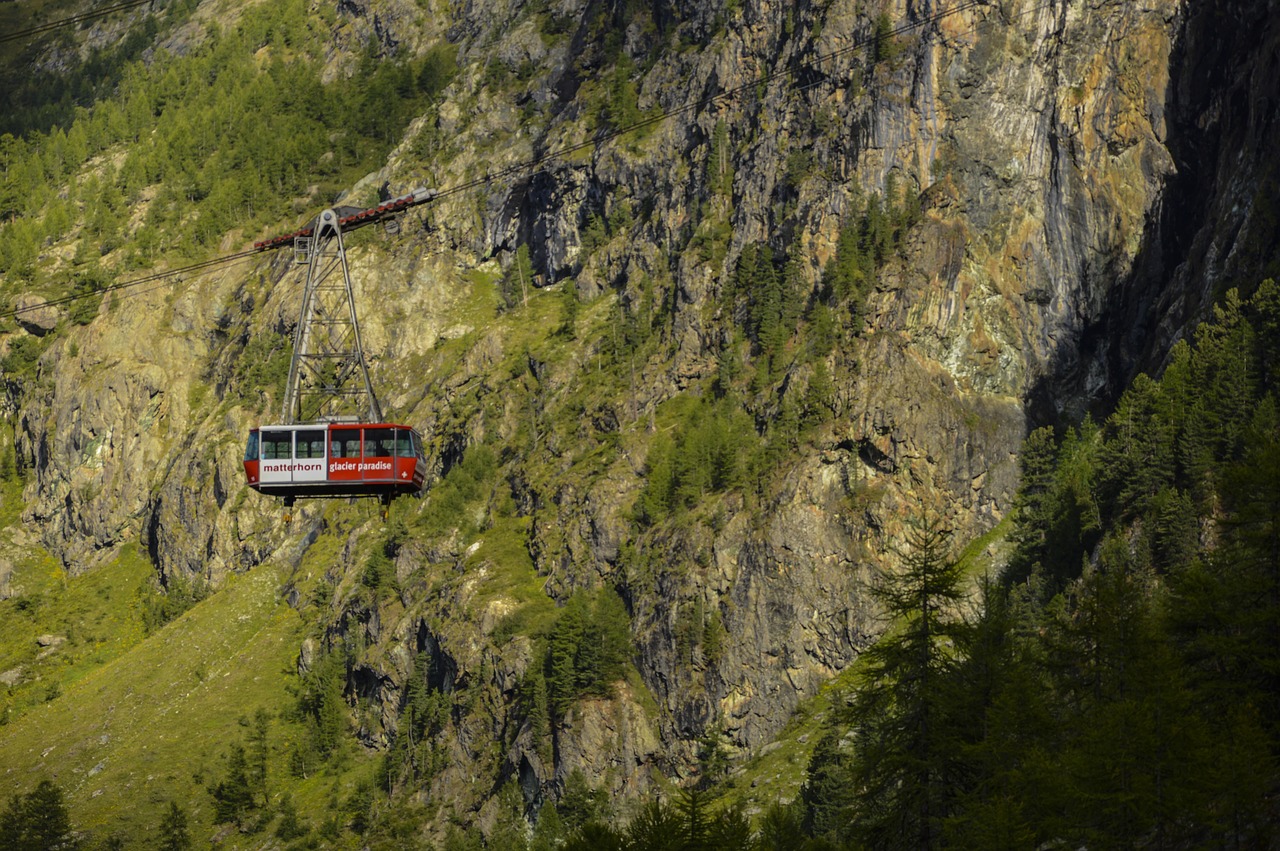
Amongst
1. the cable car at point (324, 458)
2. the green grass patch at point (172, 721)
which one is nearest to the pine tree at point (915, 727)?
the cable car at point (324, 458)

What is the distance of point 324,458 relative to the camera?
71.4 m

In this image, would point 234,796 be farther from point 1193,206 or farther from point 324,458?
point 1193,206

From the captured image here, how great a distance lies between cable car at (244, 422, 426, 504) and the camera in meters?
71.3

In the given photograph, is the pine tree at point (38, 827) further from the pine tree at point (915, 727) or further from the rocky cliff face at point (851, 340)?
the pine tree at point (915, 727)

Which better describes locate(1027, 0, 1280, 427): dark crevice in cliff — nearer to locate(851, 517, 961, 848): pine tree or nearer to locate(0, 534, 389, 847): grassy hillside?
locate(0, 534, 389, 847): grassy hillside

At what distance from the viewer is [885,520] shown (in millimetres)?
154000

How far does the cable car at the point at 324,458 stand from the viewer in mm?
71312

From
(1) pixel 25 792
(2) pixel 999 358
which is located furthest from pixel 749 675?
(1) pixel 25 792

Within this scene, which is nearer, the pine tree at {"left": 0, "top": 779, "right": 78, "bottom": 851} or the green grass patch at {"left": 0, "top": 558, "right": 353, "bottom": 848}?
the pine tree at {"left": 0, "top": 779, "right": 78, "bottom": 851}

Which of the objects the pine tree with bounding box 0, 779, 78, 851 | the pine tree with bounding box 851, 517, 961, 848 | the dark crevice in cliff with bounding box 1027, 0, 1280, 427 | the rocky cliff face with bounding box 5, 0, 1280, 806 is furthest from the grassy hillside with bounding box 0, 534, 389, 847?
the pine tree with bounding box 851, 517, 961, 848

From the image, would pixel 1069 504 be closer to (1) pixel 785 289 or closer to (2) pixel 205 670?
(1) pixel 785 289

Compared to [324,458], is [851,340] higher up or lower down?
lower down

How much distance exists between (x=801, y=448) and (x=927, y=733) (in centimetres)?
10402

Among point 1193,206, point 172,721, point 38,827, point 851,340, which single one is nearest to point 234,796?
point 38,827
